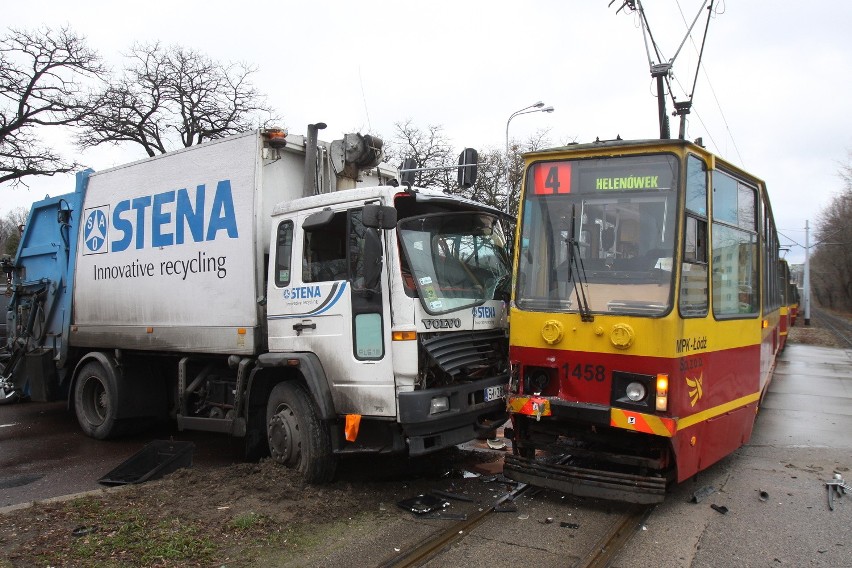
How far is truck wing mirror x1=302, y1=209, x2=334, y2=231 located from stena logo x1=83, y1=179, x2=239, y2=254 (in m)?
1.06

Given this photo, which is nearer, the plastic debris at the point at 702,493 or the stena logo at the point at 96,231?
the plastic debris at the point at 702,493

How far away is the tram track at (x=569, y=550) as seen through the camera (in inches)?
178

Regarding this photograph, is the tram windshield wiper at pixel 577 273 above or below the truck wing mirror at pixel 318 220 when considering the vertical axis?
below

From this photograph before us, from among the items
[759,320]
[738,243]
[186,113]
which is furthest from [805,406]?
[186,113]

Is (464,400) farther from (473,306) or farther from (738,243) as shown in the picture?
(738,243)

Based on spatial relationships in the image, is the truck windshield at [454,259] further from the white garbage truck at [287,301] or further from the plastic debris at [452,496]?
the plastic debris at [452,496]

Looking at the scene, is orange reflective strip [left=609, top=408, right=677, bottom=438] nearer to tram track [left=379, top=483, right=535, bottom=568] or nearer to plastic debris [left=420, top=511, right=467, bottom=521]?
tram track [left=379, top=483, right=535, bottom=568]

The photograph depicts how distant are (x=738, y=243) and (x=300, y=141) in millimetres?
4584

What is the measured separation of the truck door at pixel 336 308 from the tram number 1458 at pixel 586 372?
1499 millimetres

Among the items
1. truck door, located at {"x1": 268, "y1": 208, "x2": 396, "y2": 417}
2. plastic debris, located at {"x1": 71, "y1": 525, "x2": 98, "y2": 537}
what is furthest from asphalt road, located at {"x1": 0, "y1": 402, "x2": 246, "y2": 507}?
truck door, located at {"x1": 268, "y1": 208, "x2": 396, "y2": 417}

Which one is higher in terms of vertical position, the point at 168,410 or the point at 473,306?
the point at 473,306

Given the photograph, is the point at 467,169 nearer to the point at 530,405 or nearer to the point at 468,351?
the point at 468,351

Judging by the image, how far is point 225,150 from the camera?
6.97 m

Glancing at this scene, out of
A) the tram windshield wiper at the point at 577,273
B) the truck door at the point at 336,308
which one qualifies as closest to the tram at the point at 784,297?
the tram windshield wiper at the point at 577,273
